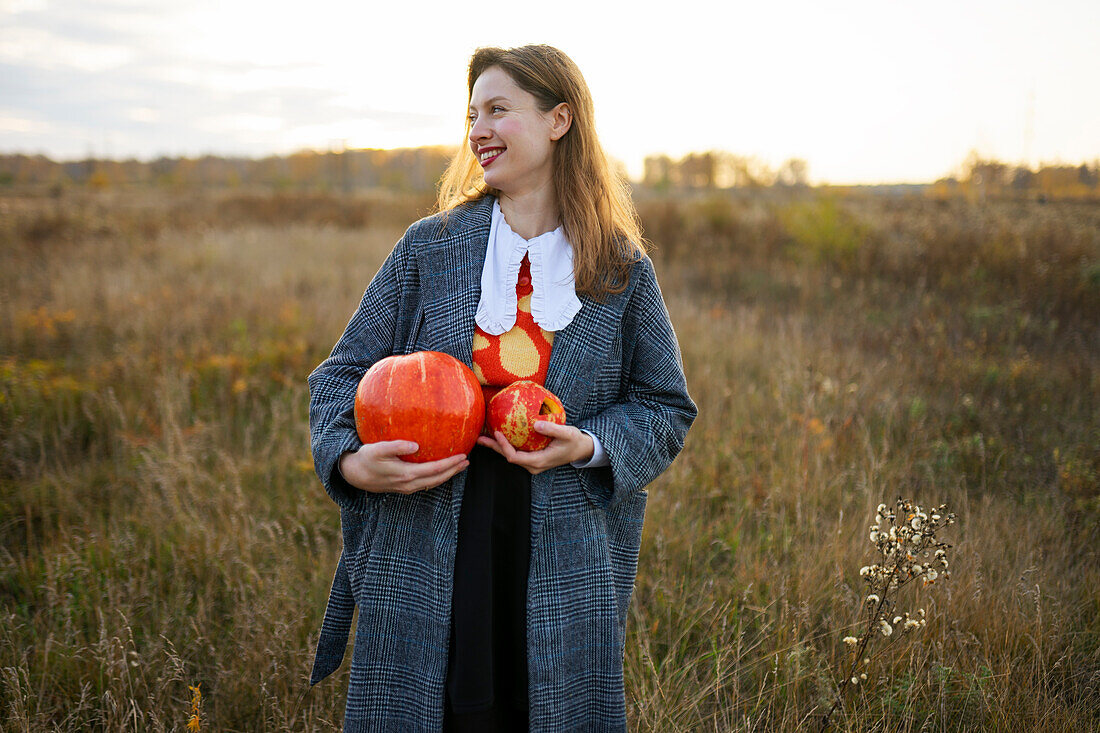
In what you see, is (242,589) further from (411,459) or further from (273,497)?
(411,459)

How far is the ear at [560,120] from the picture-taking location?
1.77 m

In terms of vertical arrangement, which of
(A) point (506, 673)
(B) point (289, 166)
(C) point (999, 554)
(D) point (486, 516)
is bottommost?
(C) point (999, 554)

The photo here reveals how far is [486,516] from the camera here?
162 cm

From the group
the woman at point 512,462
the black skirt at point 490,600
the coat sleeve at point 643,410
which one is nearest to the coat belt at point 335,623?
the woman at point 512,462

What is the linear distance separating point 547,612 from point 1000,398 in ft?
16.6

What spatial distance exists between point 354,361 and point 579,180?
812 mm

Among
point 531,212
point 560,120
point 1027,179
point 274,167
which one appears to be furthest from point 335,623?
point 274,167

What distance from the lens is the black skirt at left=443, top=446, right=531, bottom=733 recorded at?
5.22 feet

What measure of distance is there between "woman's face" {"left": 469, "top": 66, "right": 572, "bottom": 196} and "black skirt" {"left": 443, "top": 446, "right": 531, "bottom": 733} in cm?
77

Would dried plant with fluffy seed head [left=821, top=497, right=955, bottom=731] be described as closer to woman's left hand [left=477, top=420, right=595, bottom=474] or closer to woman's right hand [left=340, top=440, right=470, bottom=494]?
woman's left hand [left=477, top=420, right=595, bottom=474]

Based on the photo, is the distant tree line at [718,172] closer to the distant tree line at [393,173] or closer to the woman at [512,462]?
the distant tree line at [393,173]

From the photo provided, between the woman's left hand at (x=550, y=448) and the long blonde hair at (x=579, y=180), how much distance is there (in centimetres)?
42

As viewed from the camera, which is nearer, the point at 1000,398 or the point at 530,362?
the point at 530,362

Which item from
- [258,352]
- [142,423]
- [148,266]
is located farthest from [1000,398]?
[148,266]
